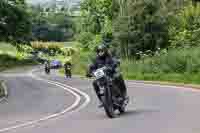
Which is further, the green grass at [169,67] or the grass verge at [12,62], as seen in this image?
the grass verge at [12,62]

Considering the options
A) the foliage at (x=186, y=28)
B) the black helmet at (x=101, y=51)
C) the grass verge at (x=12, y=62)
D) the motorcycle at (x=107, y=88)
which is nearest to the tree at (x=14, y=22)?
the grass verge at (x=12, y=62)

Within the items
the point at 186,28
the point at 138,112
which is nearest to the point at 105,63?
the point at 138,112

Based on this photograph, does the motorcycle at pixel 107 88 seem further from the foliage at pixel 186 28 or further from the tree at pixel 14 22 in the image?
the tree at pixel 14 22

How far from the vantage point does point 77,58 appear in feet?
228

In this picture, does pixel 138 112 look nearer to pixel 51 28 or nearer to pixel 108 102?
pixel 108 102

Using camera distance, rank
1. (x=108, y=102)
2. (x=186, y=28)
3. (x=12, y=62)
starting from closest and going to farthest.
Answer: (x=108, y=102) < (x=186, y=28) < (x=12, y=62)

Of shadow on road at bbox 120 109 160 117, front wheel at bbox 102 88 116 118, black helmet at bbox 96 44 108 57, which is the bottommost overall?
shadow on road at bbox 120 109 160 117

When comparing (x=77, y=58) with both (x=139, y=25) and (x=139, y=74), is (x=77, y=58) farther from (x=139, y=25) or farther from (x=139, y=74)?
(x=139, y=74)

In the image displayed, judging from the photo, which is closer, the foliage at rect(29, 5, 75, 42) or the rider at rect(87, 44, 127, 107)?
the rider at rect(87, 44, 127, 107)

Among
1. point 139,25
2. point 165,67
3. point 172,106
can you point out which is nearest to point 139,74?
point 165,67

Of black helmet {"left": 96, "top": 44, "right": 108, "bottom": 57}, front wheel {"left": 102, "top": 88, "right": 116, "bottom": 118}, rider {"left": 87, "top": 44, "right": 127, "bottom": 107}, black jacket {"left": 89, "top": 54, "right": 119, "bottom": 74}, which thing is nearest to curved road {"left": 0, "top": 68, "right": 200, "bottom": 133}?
front wheel {"left": 102, "top": 88, "right": 116, "bottom": 118}

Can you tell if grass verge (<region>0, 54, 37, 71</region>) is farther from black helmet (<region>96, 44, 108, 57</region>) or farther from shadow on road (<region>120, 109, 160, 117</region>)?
black helmet (<region>96, 44, 108, 57</region>)

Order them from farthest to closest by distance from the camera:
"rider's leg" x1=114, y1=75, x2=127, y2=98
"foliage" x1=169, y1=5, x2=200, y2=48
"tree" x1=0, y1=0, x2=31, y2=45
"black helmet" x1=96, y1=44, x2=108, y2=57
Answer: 1. "tree" x1=0, y1=0, x2=31, y2=45
2. "foliage" x1=169, y1=5, x2=200, y2=48
3. "rider's leg" x1=114, y1=75, x2=127, y2=98
4. "black helmet" x1=96, y1=44, x2=108, y2=57

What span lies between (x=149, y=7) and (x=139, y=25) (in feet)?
6.53
